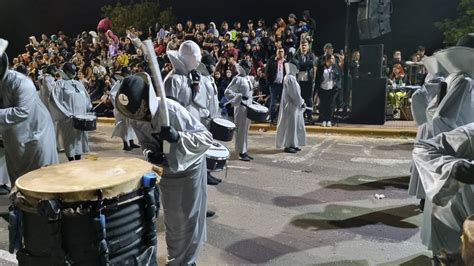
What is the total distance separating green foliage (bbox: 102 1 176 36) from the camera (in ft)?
71.9

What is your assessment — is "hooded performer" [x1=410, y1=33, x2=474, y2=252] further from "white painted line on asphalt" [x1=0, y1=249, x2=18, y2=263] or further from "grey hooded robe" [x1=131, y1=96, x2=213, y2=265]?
"white painted line on asphalt" [x1=0, y1=249, x2=18, y2=263]

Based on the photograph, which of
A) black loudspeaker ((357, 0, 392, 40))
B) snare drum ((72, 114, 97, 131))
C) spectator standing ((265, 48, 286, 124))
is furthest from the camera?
spectator standing ((265, 48, 286, 124))

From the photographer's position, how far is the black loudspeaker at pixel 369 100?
13.6m

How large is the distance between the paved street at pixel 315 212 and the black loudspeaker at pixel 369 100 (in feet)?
9.28

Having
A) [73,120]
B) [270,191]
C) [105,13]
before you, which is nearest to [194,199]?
[270,191]

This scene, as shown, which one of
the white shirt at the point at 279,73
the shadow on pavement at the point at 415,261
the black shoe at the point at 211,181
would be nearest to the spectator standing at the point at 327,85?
the white shirt at the point at 279,73

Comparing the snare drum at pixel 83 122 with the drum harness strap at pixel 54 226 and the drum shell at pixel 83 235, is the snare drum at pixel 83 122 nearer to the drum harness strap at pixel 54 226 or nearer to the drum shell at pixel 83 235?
the drum shell at pixel 83 235

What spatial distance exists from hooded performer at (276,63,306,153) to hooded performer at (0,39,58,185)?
19.4 feet

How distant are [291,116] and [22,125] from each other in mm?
6398

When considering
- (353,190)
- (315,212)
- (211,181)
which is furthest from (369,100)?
(315,212)

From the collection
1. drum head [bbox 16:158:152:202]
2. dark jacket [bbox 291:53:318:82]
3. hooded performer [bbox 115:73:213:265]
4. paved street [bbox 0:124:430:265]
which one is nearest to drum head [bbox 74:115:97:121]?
paved street [bbox 0:124:430:265]

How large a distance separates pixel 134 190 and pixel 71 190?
1.46 feet

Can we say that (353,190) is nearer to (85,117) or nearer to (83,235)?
(85,117)

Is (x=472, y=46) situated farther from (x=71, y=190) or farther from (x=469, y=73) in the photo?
(x=71, y=190)
